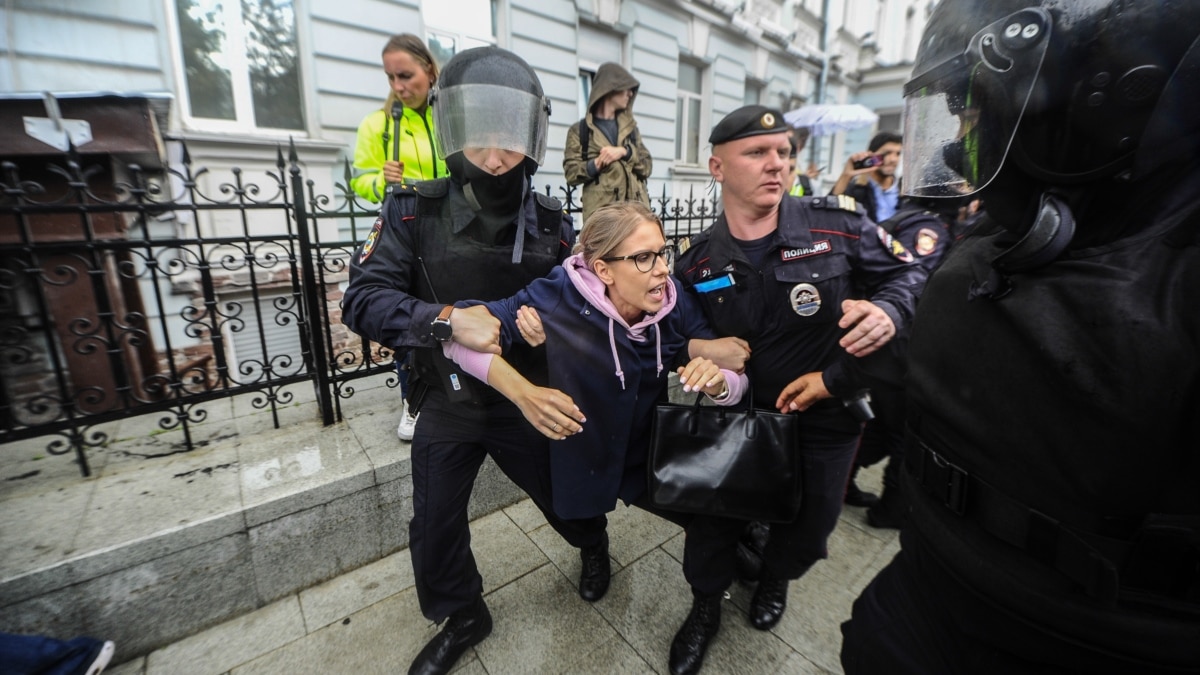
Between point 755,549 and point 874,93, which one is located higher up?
point 874,93

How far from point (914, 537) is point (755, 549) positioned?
1.58 m

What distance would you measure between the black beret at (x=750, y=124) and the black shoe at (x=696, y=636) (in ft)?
6.53

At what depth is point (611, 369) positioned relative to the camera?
6.19 feet

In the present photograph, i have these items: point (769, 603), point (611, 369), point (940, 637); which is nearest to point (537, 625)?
point (769, 603)

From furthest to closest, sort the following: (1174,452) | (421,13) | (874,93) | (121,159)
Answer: (874,93) → (421,13) → (121,159) → (1174,452)

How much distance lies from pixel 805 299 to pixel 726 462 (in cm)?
74

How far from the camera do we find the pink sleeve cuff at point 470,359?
1735 mm

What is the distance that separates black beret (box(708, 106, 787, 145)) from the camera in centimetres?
218

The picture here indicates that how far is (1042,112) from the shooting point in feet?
3.05

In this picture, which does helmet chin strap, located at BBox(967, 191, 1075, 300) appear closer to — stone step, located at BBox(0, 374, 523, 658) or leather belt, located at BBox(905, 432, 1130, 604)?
leather belt, located at BBox(905, 432, 1130, 604)

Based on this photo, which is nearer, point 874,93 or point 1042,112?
point 1042,112

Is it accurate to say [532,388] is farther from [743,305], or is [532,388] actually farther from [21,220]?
[21,220]

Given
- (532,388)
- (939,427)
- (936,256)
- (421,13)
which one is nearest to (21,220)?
(532,388)

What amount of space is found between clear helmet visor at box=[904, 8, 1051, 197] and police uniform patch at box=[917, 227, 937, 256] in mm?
1568
